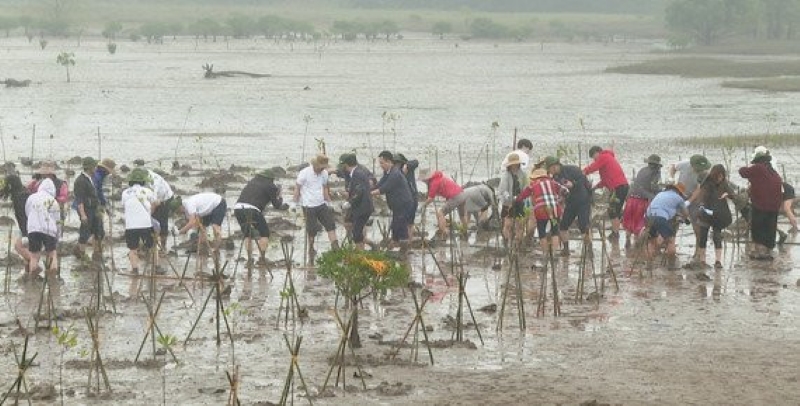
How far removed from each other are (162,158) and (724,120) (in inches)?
797

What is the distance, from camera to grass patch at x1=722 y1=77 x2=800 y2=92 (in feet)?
207

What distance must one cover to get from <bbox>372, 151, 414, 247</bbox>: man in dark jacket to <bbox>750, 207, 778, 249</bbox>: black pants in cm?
432

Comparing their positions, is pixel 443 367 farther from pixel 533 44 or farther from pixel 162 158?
pixel 533 44

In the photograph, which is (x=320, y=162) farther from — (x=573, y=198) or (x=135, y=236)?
(x=573, y=198)

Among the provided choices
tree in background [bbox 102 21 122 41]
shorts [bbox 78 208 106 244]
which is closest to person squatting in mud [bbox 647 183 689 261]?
shorts [bbox 78 208 106 244]

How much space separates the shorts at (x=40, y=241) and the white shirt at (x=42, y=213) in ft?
0.16

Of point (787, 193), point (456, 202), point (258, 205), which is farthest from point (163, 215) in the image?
point (787, 193)

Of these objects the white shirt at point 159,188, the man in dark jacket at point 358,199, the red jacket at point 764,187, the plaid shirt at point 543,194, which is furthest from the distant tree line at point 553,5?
the red jacket at point 764,187

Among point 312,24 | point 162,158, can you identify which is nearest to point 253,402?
point 162,158

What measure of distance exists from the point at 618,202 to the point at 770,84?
46.1m

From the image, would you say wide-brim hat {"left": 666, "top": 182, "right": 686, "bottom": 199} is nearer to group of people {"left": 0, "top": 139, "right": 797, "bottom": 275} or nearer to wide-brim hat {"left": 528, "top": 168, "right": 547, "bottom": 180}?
group of people {"left": 0, "top": 139, "right": 797, "bottom": 275}

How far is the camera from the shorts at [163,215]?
65.0 feet

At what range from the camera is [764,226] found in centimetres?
1911

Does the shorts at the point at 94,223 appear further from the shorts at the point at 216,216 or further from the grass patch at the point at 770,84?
the grass patch at the point at 770,84
